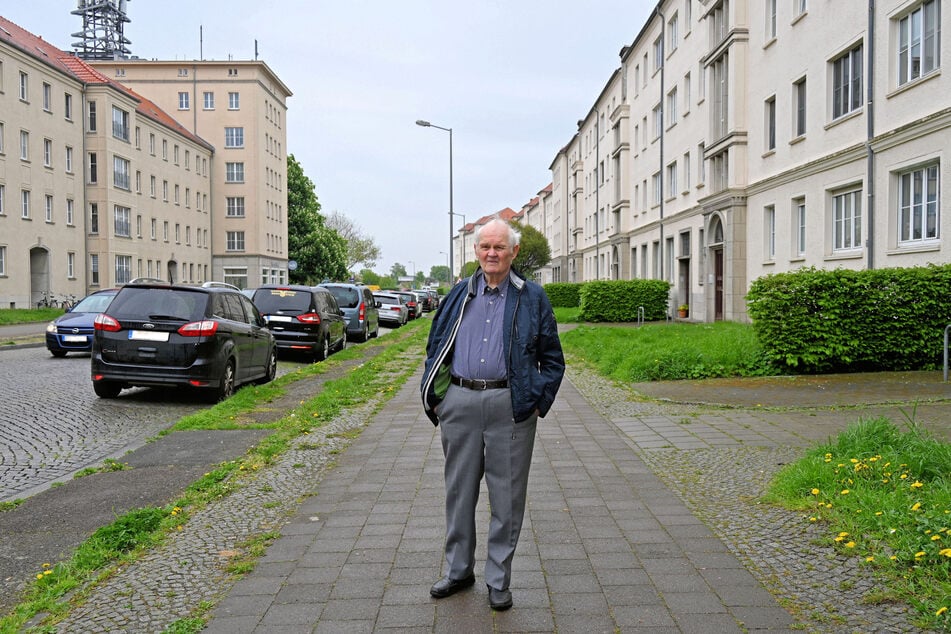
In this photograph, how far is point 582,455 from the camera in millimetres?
7273

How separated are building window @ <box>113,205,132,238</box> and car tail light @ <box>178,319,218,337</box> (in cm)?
4291

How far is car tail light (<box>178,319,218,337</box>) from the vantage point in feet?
35.9

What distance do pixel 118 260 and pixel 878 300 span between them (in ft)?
157

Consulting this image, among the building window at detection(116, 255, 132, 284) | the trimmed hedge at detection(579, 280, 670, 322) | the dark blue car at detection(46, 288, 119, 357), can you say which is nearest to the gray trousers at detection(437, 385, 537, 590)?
the dark blue car at detection(46, 288, 119, 357)

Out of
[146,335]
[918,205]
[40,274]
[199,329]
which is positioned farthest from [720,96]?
[40,274]

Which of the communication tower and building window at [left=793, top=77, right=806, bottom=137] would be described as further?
the communication tower

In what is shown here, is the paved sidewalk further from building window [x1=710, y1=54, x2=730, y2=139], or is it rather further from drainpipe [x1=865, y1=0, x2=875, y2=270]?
building window [x1=710, y1=54, x2=730, y2=139]

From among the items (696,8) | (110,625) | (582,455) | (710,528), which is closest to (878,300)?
(582,455)

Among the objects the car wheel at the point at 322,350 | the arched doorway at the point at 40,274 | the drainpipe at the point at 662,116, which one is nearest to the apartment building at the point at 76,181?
the arched doorway at the point at 40,274

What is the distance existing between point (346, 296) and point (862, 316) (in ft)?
54.9

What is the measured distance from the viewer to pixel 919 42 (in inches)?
621

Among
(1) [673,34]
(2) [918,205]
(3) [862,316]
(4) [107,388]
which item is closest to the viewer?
(4) [107,388]

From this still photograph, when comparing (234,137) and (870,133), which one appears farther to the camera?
(234,137)

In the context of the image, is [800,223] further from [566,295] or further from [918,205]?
[566,295]
